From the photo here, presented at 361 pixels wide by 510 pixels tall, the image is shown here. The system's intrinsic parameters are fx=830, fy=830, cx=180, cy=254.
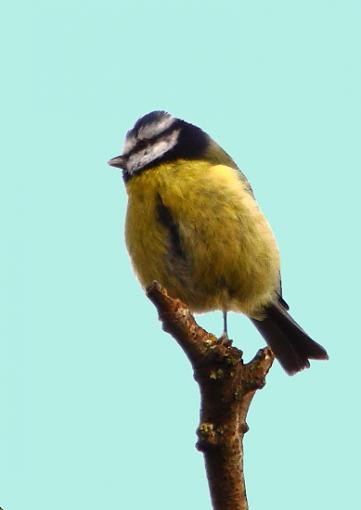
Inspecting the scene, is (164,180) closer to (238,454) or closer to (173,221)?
(173,221)

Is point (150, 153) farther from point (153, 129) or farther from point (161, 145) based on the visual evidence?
point (153, 129)

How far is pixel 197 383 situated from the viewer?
151 inches

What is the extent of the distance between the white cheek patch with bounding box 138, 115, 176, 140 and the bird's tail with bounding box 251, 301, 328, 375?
1.77 m

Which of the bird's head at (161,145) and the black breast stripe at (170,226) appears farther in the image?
the bird's head at (161,145)

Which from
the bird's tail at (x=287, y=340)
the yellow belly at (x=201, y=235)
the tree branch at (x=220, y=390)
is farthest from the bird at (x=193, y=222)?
the tree branch at (x=220, y=390)

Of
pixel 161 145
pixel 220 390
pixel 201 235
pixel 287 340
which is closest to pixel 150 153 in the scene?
pixel 161 145

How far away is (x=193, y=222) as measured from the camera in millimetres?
5633

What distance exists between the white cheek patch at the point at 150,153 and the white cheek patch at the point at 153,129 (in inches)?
3.2

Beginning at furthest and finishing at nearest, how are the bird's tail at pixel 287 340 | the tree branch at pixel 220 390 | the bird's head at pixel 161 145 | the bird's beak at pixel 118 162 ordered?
1. the bird's tail at pixel 287 340
2. the bird's beak at pixel 118 162
3. the bird's head at pixel 161 145
4. the tree branch at pixel 220 390

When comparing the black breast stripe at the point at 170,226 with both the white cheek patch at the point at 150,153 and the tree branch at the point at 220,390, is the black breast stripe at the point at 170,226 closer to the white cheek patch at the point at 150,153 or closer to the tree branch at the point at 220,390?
the white cheek patch at the point at 150,153

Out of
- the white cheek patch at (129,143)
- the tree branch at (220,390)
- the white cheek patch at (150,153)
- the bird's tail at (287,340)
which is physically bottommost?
the tree branch at (220,390)

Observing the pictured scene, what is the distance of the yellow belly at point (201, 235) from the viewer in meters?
5.67

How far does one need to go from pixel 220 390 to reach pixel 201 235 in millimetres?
2039

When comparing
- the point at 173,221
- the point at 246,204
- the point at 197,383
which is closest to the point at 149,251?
the point at 173,221
